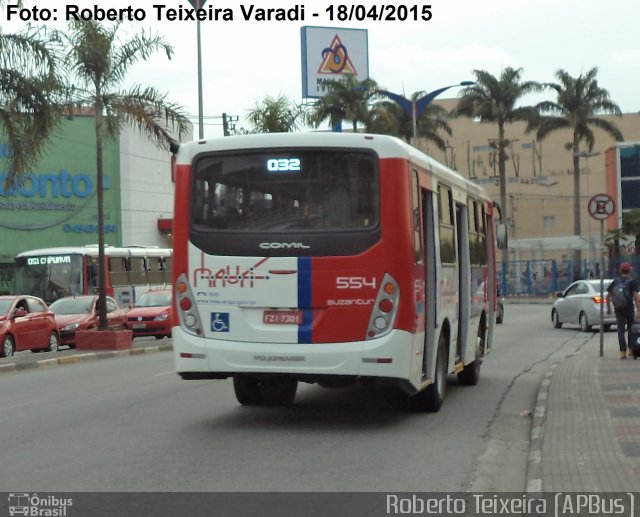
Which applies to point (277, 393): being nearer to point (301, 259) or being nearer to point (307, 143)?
point (301, 259)

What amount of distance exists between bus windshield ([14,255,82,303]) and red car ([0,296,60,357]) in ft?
35.7

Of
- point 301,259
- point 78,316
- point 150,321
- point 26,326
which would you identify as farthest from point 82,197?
point 301,259

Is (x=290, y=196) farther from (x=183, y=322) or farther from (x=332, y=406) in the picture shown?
(x=332, y=406)

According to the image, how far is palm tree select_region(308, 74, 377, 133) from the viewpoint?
2239 inches

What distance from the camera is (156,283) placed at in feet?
142

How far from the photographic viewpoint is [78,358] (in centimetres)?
2441

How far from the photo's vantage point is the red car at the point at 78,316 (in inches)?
1179

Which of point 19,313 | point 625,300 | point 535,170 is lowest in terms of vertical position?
point 19,313

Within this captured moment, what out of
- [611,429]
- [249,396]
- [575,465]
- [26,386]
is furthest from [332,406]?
[26,386]

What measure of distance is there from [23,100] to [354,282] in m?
14.5

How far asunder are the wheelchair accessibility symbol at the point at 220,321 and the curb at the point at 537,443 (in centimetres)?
326

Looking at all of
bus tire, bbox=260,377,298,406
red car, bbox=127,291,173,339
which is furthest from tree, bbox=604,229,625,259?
bus tire, bbox=260,377,298,406

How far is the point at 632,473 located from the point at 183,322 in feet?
16.5

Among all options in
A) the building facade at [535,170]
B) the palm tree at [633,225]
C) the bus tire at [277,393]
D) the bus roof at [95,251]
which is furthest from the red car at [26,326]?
the building facade at [535,170]
